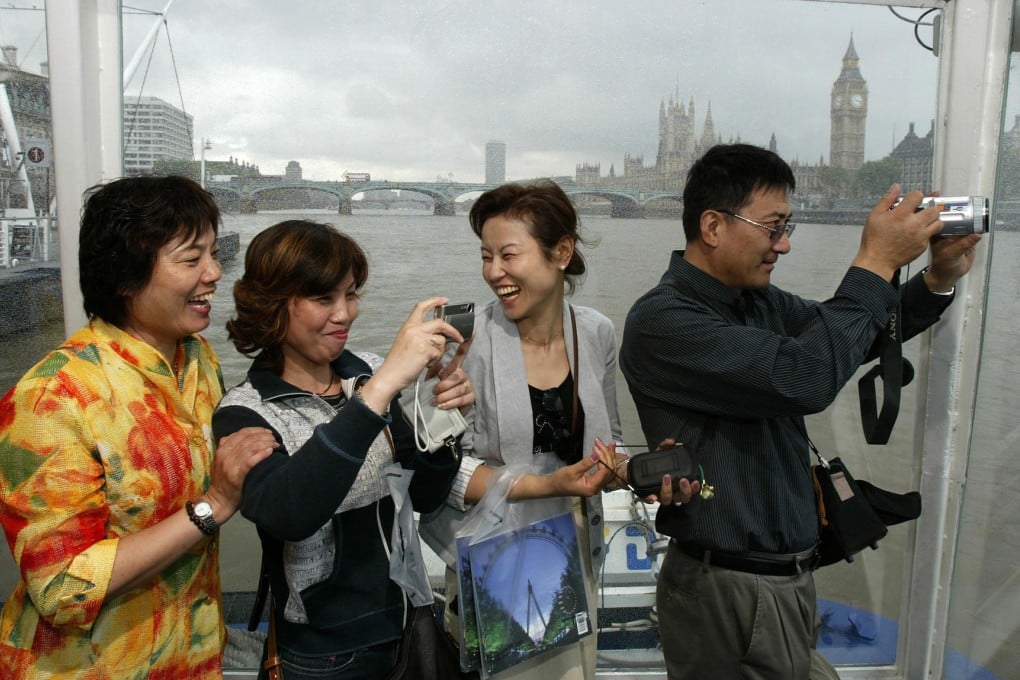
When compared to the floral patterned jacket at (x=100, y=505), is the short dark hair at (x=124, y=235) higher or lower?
higher

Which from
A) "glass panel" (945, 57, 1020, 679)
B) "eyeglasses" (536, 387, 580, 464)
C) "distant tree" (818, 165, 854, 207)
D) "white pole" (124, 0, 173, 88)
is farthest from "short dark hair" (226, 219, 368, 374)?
"glass panel" (945, 57, 1020, 679)

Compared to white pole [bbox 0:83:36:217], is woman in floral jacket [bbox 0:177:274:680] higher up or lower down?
lower down

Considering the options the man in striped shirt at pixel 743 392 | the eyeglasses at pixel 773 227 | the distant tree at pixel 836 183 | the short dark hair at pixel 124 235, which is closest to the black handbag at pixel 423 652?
the man in striped shirt at pixel 743 392

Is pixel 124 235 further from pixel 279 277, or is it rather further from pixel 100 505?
pixel 100 505

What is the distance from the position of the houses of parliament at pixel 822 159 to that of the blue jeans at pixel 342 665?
5.44 ft

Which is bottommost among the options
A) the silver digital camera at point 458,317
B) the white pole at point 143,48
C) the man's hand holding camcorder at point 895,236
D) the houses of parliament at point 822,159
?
the silver digital camera at point 458,317

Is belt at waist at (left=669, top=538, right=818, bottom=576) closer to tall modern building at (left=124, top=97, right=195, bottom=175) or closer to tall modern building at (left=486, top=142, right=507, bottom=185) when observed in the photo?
tall modern building at (left=486, top=142, right=507, bottom=185)

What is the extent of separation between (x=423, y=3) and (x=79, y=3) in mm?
938

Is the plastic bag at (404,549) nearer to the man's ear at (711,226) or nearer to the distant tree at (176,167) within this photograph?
the man's ear at (711,226)

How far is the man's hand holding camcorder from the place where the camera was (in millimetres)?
1612

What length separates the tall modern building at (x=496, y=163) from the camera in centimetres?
252

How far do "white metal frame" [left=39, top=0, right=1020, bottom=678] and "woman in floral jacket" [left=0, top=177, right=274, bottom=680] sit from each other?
83cm

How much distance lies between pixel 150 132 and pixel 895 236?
6.60ft

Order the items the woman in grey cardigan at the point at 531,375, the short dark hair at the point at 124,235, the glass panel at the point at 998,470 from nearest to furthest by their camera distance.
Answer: the short dark hair at the point at 124,235, the woman in grey cardigan at the point at 531,375, the glass panel at the point at 998,470
